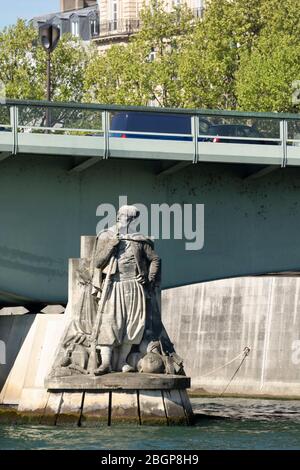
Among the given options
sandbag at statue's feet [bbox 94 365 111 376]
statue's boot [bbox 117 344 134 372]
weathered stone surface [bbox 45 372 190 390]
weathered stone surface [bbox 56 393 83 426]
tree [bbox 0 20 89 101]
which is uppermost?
tree [bbox 0 20 89 101]

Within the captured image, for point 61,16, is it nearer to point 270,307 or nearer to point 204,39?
point 204,39

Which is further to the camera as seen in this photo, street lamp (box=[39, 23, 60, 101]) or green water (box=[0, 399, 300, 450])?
street lamp (box=[39, 23, 60, 101])

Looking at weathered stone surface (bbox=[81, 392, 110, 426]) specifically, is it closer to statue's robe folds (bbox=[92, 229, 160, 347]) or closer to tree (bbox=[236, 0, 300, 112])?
statue's robe folds (bbox=[92, 229, 160, 347])

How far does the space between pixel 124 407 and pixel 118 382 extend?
1.97ft

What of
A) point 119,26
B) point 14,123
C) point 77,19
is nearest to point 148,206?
point 14,123

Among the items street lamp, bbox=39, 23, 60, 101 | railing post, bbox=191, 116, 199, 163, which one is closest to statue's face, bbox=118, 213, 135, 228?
railing post, bbox=191, 116, 199, 163

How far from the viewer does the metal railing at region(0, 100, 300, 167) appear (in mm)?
A: 49562

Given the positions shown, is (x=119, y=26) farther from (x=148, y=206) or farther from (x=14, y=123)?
(x=14, y=123)

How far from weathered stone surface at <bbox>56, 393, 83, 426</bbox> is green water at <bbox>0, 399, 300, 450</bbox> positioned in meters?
0.39

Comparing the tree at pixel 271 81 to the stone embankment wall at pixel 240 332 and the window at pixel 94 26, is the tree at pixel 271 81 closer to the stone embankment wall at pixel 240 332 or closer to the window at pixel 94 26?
the stone embankment wall at pixel 240 332

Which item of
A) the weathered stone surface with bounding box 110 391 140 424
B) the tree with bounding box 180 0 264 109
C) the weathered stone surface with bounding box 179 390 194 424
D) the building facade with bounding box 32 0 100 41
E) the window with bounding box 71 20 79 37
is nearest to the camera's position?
the weathered stone surface with bounding box 110 391 140 424

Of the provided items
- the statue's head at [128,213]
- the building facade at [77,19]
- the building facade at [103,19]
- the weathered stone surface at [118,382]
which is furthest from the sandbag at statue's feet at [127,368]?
the building facade at [77,19]

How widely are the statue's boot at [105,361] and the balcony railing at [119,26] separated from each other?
266 feet
